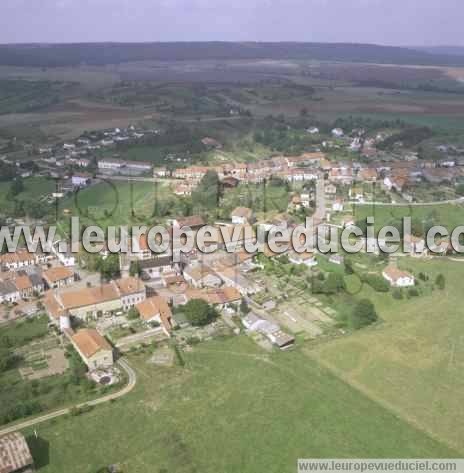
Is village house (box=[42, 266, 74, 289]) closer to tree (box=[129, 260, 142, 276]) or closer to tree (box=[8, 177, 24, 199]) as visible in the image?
tree (box=[129, 260, 142, 276])

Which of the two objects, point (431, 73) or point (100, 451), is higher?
point (431, 73)

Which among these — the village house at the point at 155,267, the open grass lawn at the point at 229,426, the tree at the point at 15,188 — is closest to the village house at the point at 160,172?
the tree at the point at 15,188

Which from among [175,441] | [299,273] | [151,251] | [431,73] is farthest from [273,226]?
[431,73]

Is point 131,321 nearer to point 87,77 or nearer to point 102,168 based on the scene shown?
point 102,168

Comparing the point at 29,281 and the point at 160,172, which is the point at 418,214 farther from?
the point at 29,281

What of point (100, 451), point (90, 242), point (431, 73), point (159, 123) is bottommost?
point (100, 451)

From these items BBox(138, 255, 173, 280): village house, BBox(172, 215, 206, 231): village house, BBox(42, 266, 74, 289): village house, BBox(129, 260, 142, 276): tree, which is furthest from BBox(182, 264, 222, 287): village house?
BBox(172, 215, 206, 231): village house

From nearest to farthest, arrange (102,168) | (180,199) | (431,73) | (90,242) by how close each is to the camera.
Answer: (90,242) → (180,199) → (102,168) → (431,73)
